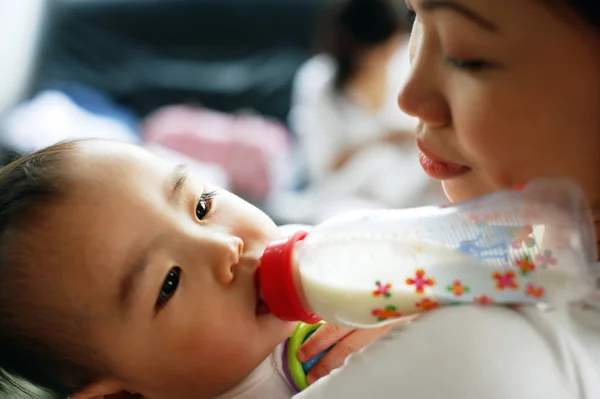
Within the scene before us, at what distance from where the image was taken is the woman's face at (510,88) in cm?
66

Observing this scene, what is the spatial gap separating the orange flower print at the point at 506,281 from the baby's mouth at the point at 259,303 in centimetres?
31

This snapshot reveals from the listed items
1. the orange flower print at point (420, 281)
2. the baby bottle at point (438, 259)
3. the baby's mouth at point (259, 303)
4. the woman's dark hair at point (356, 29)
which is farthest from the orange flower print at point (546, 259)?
the woman's dark hair at point (356, 29)

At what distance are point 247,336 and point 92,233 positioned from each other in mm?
233

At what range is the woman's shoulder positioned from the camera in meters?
0.66

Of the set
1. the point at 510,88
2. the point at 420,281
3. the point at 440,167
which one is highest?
the point at 510,88

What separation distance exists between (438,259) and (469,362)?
0.41 ft

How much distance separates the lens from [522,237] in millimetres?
713

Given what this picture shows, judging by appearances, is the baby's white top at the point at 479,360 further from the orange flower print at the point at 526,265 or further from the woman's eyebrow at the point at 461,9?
the woman's eyebrow at the point at 461,9

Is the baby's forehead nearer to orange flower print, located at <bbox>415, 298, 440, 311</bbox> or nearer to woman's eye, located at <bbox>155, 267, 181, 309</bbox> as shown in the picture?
woman's eye, located at <bbox>155, 267, 181, 309</bbox>

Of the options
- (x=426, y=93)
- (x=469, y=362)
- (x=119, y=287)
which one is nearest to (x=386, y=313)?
(x=469, y=362)

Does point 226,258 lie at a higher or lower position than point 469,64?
lower

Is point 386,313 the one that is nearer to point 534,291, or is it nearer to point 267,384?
point 534,291

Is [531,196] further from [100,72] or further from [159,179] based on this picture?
[100,72]

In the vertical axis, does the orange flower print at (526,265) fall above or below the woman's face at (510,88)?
below
